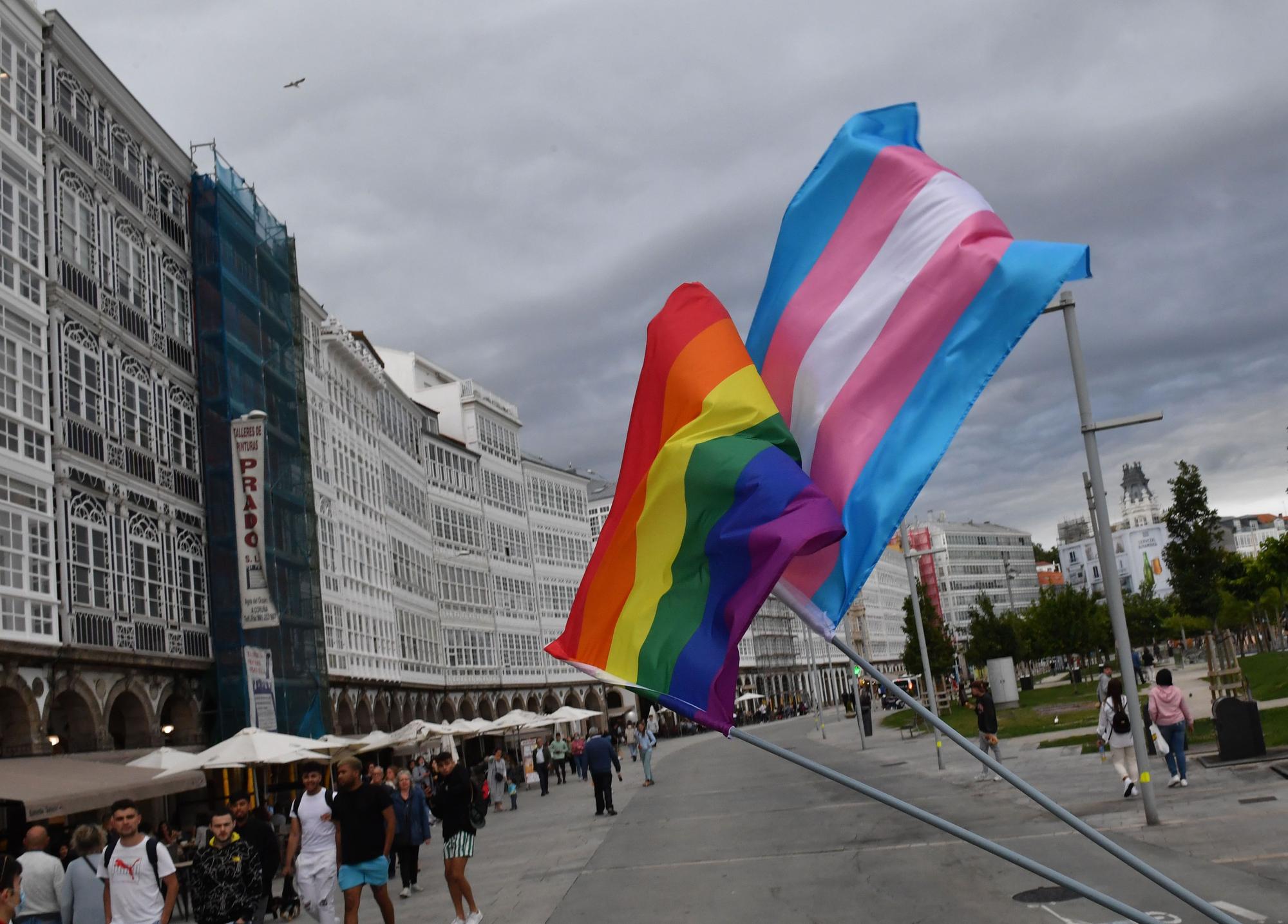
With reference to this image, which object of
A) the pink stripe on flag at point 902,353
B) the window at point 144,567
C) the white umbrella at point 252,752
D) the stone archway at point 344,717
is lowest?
the white umbrella at point 252,752

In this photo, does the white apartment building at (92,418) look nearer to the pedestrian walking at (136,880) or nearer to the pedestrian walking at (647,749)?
the pedestrian walking at (647,749)

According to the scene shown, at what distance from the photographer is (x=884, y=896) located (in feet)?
42.2

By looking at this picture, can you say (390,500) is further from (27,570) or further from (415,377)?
(27,570)

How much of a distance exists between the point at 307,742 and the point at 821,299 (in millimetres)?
21535

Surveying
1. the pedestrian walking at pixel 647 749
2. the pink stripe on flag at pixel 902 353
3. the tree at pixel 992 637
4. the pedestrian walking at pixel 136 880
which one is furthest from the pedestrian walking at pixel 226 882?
the tree at pixel 992 637

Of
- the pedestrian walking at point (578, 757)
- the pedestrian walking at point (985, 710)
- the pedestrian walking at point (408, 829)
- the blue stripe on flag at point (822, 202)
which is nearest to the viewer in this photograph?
the blue stripe on flag at point (822, 202)

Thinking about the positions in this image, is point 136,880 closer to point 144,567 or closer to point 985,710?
point 985,710

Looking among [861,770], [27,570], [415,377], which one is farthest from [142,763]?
[415,377]

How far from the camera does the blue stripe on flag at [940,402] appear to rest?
6914 millimetres

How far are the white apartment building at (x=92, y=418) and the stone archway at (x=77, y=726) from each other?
0.04 metres

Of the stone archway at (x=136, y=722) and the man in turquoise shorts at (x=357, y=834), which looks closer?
the man in turquoise shorts at (x=357, y=834)

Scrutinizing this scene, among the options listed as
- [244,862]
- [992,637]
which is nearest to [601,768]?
[244,862]

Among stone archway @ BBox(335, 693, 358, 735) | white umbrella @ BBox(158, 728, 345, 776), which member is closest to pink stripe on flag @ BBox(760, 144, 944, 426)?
white umbrella @ BBox(158, 728, 345, 776)

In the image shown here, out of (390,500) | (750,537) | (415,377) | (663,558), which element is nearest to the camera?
(750,537)
